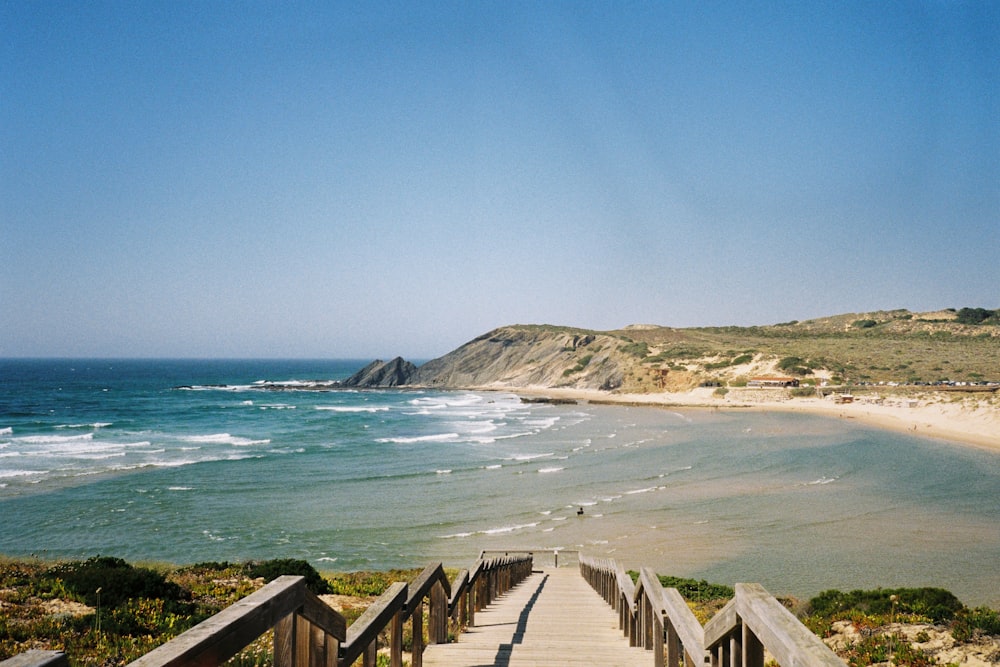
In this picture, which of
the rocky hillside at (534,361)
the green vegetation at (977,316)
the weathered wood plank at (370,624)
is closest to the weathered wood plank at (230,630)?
the weathered wood plank at (370,624)

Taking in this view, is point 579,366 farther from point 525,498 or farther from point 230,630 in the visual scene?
point 230,630

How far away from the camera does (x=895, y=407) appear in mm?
68125

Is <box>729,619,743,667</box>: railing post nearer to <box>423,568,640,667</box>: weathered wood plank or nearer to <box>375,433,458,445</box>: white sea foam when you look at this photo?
<box>423,568,640,667</box>: weathered wood plank

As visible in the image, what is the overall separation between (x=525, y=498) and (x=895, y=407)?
173 ft

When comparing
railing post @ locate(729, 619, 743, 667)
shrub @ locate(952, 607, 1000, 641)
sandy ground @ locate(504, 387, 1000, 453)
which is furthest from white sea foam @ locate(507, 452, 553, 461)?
railing post @ locate(729, 619, 743, 667)

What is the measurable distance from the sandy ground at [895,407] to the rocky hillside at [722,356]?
7.78 m

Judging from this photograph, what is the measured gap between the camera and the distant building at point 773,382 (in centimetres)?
8844

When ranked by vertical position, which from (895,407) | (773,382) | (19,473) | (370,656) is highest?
(370,656)

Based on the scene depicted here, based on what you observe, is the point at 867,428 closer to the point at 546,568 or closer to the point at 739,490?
the point at 739,490

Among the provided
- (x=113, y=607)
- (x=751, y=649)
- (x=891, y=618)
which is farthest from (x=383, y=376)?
(x=751, y=649)

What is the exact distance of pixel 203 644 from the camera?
196 centimetres

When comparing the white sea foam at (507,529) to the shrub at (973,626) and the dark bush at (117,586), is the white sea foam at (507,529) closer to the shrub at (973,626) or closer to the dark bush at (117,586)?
the dark bush at (117,586)

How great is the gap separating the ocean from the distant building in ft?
92.3

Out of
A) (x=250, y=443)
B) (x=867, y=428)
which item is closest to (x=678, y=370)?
(x=867, y=428)
